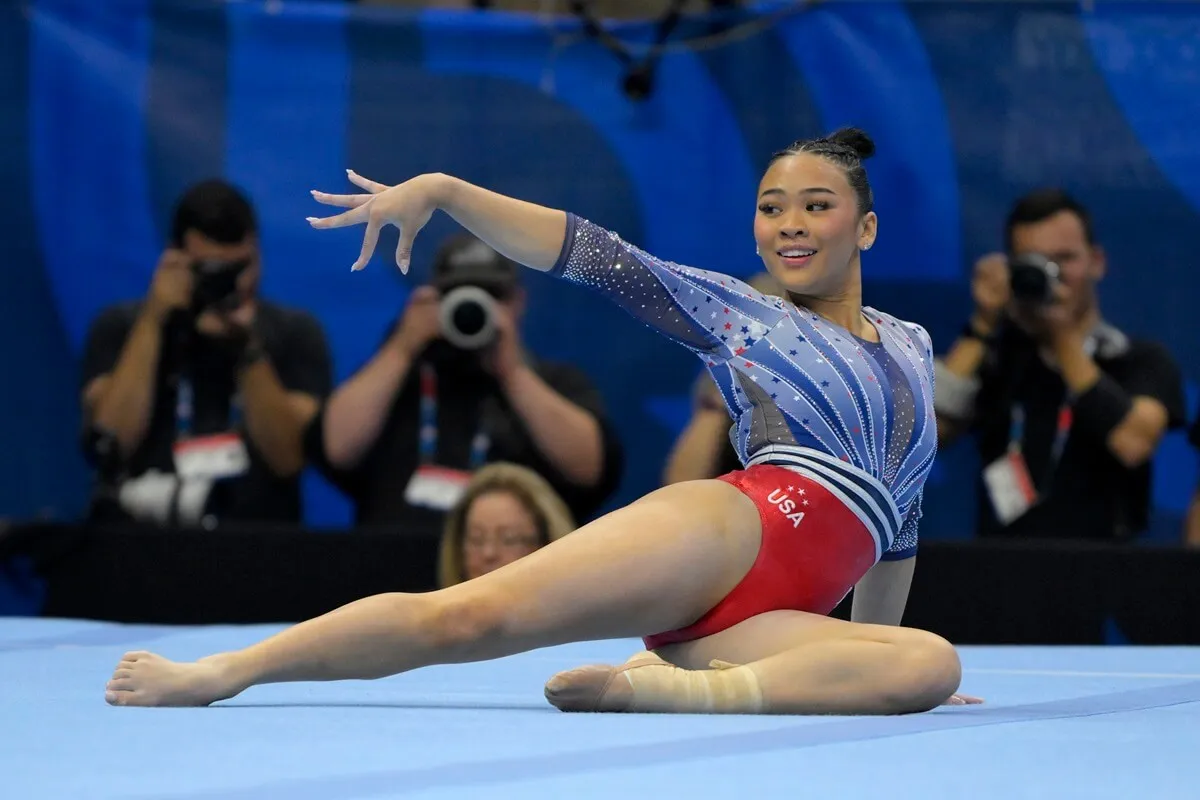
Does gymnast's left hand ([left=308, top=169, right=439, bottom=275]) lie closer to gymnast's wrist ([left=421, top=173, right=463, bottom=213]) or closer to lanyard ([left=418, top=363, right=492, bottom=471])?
gymnast's wrist ([left=421, top=173, right=463, bottom=213])

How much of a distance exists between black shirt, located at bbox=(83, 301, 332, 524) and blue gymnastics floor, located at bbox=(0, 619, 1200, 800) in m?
1.79

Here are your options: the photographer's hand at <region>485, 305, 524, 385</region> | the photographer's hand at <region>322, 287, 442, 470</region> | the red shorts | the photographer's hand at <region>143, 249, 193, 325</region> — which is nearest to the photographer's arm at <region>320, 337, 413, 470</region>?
the photographer's hand at <region>322, 287, 442, 470</region>

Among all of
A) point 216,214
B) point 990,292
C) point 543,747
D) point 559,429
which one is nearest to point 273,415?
point 216,214

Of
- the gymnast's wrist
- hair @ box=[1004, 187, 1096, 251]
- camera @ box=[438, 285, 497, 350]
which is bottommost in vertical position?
camera @ box=[438, 285, 497, 350]

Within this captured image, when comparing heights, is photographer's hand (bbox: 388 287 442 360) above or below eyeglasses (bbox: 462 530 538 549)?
above

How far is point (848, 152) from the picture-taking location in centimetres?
304

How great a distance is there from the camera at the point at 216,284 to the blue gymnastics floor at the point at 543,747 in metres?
1.91

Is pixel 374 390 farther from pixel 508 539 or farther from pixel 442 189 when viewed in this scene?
pixel 442 189

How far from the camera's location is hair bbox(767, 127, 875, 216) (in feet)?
9.86

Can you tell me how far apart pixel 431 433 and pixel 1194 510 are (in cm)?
219

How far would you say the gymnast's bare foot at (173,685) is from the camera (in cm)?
251

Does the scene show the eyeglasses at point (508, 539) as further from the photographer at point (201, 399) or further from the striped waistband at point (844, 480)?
the striped waistband at point (844, 480)

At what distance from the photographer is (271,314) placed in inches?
196

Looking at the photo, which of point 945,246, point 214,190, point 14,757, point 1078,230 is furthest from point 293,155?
point 14,757
